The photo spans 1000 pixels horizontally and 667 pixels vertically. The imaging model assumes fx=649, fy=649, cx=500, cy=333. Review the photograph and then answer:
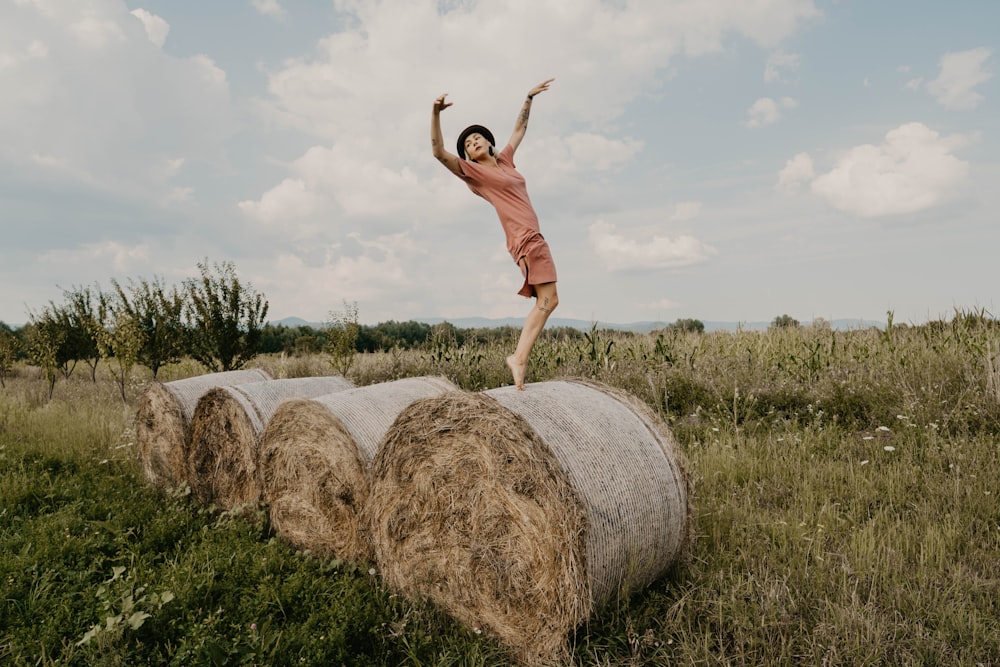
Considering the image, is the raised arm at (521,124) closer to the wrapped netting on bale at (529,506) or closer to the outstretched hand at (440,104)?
the outstretched hand at (440,104)

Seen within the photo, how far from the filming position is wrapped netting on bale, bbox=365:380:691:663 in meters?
3.50

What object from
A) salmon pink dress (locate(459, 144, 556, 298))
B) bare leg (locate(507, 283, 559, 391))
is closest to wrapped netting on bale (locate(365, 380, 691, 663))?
bare leg (locate(507, 283, 559, 391))

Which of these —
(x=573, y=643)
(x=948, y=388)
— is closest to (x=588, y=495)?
(x=573, y=643)

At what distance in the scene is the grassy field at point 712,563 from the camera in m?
3.43

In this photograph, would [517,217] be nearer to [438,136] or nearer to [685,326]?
[438,136]

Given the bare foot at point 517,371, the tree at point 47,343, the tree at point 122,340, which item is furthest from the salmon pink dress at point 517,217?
the tree at point 47,343

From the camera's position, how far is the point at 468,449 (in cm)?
395

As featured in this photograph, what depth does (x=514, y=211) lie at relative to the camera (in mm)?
5051

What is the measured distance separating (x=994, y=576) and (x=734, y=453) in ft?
8.02

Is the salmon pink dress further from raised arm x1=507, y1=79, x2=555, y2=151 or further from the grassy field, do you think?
the grassy field

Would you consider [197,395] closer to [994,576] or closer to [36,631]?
[36,631]

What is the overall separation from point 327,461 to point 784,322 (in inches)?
521

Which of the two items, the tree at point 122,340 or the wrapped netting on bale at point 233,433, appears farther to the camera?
the tree at point 122,340

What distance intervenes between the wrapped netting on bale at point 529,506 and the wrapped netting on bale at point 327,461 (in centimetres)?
44
